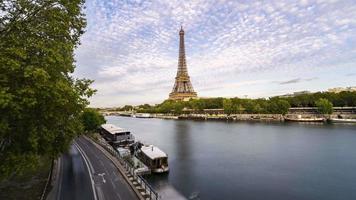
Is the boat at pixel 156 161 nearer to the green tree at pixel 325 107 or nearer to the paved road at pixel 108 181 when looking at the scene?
the paved road at pixel 108 181

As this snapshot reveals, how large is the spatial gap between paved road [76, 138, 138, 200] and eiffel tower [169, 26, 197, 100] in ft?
484

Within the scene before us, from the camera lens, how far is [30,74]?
10.5 m

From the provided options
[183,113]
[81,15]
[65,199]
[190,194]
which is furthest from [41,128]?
[183,113]

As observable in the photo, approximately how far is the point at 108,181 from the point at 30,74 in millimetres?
14206

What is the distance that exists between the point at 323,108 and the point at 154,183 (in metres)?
93.4

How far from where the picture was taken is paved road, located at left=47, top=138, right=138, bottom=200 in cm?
1905

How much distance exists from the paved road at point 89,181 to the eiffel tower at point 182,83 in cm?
14659

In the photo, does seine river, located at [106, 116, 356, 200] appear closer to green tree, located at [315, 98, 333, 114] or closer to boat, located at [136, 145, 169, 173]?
boat, located at [136, 145, 169, 173]

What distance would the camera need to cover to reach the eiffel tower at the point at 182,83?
17580 centimetres

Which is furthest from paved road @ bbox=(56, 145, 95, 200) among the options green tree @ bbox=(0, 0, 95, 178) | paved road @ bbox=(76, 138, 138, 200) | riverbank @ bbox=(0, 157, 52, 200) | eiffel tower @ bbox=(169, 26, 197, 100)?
eiffel tower @ bbox=(169, 26, 197, 100)

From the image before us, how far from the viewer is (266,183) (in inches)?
1021

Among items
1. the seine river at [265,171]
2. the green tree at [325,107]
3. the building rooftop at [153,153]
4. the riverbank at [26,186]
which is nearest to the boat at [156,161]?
the building rooftop at [153,153]

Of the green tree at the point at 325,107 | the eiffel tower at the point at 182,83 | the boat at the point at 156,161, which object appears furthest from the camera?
the eiffel tower at the point at 182,83

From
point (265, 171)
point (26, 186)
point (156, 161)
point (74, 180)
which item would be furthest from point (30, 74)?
point (265, 171)
